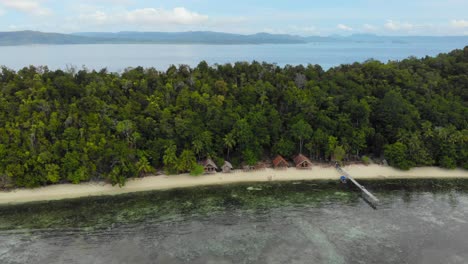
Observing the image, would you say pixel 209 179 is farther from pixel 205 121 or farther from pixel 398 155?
pixel 398 155

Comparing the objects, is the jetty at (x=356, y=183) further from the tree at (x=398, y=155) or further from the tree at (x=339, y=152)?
the tree at (x=398, y=155)

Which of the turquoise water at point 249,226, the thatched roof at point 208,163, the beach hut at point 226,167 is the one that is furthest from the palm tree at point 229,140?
the turquoise water at point 249,226

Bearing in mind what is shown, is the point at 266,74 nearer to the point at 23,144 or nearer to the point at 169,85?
the point at 169,85

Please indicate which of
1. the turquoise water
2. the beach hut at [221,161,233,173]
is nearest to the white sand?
the beach hut at [221,161,233,173]

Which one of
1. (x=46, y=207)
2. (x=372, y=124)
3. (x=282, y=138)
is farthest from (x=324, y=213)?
(x=46, y=207)

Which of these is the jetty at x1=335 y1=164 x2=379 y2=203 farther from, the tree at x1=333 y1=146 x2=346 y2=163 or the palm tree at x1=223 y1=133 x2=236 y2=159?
the palm tree at x1=223 y1=133 x2=236 y2=159
